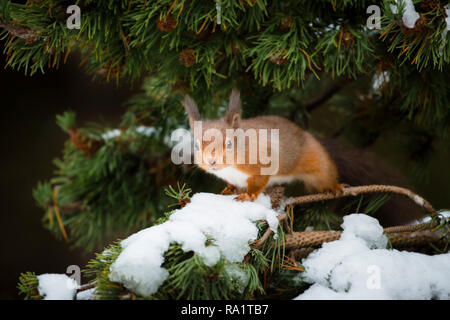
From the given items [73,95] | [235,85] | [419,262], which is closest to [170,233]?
[419,262]

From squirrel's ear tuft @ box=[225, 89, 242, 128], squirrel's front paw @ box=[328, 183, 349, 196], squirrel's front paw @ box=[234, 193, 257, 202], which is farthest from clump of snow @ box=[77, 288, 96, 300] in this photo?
squirrel's front paw @ box=[328, 183, 349, 196]

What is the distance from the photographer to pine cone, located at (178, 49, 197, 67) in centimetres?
90

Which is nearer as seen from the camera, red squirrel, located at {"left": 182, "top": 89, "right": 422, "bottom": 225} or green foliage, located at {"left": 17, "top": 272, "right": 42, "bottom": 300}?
green foliage, located at {"left": 17, "top": 272, "right": 42, "bottom": 300}

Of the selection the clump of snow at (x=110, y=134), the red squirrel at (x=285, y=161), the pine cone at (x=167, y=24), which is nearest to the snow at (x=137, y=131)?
the clump of snow at (x=110, y=134)

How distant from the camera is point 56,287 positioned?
0.68 m

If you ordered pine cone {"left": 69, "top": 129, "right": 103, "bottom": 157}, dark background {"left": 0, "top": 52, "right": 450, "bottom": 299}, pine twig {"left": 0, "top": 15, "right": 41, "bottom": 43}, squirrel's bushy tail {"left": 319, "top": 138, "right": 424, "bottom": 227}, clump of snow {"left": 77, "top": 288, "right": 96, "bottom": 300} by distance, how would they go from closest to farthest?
clump of snow {"left": 77, "top": 288, "right": 96, "bottom": 300}
pine twig {"left": 0, "top": 15, "right": 41, "bottom": 43}
squirrel's bushy tail {"left": 319, "top": 138, "right": 424, "bottom": 227}
pine cone {"left": 69, "top": 129, "right": 103, "bottom": 157}
dark background {"left": 0, "top": 52, "right": 450, "bottom": 299}

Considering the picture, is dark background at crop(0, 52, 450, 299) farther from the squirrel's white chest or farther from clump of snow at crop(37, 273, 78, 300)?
clump of snow at crop(37, 273, 78, 300)

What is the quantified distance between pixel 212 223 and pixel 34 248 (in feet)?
5.62

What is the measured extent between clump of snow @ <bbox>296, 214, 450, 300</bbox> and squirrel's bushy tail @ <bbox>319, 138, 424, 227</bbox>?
38 centimetres

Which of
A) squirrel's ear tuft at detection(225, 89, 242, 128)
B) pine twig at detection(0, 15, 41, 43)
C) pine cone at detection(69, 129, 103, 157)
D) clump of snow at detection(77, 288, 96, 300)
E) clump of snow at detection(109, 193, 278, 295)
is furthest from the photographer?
pine cone at detection(69, 129, 103, 157)

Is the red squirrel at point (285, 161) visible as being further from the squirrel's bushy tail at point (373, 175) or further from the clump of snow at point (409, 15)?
the clump of snow at point (409, 15)

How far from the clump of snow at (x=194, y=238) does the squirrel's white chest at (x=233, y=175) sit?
202 mm

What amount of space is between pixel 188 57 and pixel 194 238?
0.42m

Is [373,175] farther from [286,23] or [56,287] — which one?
[56,287]
